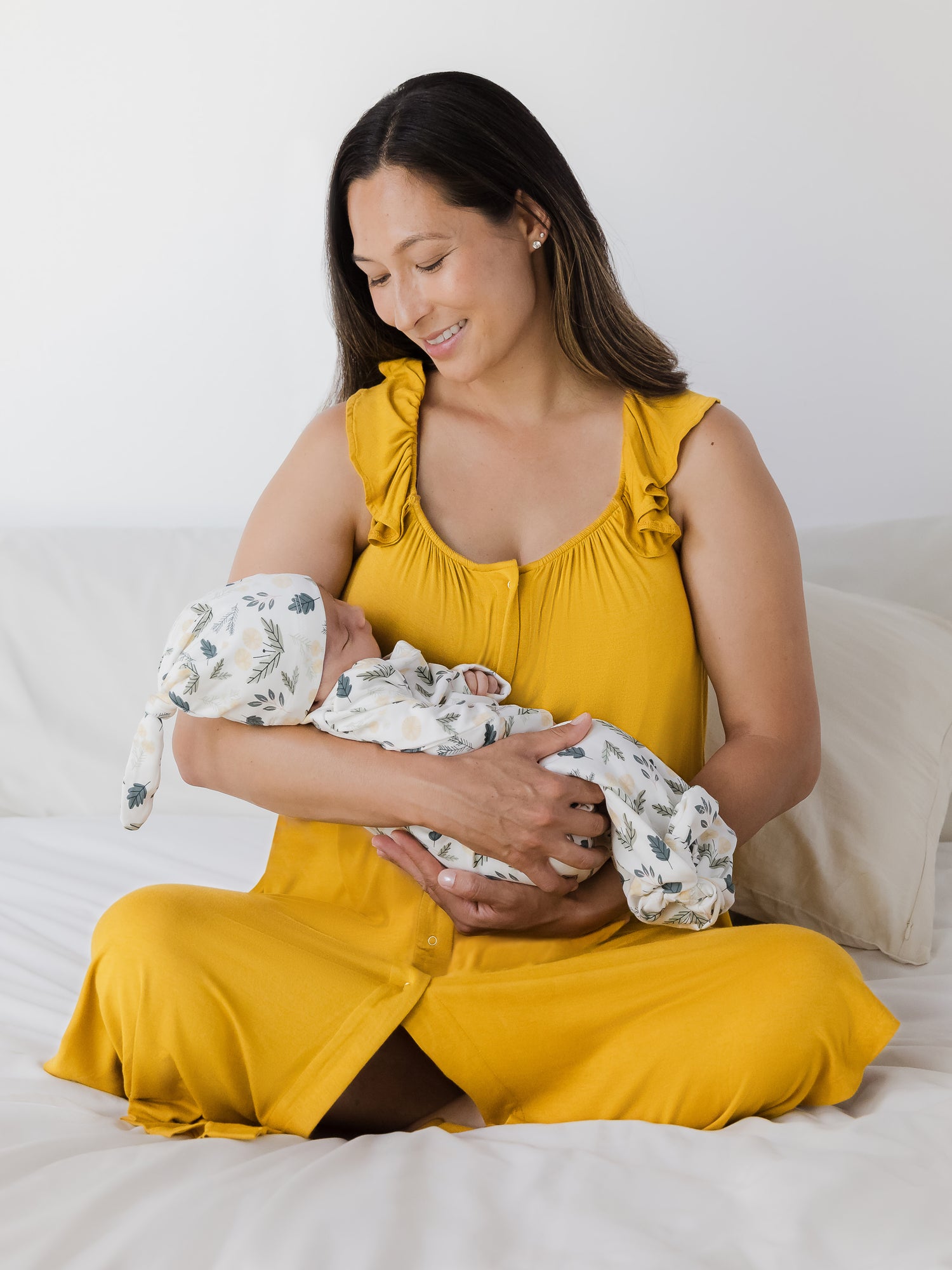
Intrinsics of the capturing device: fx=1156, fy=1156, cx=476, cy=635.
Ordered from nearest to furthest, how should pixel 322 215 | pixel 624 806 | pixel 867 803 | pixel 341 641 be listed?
pixel 624 806, pixel 341 641, pixel 867 803, pixel 322 215

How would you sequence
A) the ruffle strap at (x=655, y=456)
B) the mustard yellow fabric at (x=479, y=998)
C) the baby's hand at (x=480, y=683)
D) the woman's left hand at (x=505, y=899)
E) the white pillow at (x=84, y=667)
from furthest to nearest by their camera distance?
1. the white pillow at (x=84, y=667)
2. the ruffle strap at (x=655, y=456)
3. the baby's hand at (x=480, y=683)
4. the woman's left hand at (x=505, y=899)
5. the mustard yellow fabric at (x=479, y=998)

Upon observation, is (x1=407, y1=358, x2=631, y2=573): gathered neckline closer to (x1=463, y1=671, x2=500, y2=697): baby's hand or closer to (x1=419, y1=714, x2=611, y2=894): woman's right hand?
(x1=463, y1=671, x2=500, y2=697): baby's hand

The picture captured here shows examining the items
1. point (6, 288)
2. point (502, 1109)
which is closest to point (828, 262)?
point (6, 288)

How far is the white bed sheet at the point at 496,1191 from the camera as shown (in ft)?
2.97

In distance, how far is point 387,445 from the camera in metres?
1.65

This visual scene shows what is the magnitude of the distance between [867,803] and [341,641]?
0.91m

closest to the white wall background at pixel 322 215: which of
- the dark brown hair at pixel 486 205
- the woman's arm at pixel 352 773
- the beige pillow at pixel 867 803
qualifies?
the beige pillow at pixel 867 803

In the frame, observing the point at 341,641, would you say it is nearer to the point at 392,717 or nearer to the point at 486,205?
the point at 392,717

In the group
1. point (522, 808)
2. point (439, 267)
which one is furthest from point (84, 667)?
point (522, 808)

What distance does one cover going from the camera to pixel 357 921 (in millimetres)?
1447

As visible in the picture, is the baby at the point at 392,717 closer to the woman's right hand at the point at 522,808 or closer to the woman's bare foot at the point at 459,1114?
the woman's right hand at the point at 522,808

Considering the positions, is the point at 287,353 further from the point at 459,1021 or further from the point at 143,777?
the point at 459,1021

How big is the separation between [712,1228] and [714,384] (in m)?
2.09

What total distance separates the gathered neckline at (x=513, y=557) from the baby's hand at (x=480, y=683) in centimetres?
14
